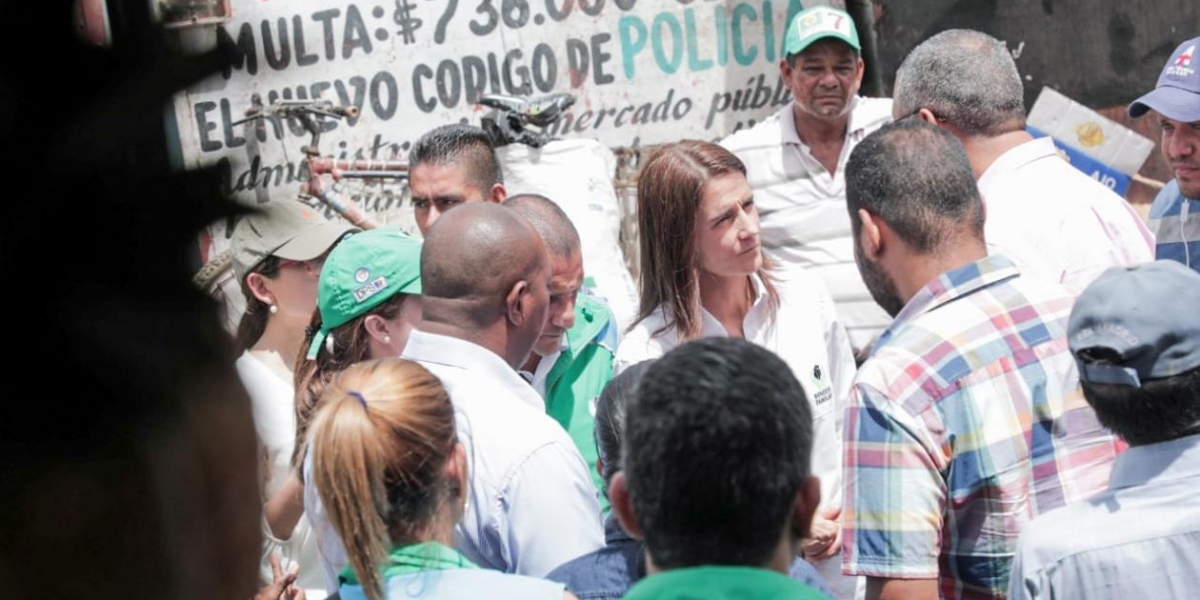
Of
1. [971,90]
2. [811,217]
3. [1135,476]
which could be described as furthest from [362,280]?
[811,217]

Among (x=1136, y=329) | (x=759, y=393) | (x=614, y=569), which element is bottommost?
(x=614, y=569)

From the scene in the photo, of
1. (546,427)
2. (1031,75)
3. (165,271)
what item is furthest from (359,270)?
(1031,75)

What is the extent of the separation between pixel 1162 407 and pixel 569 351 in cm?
186

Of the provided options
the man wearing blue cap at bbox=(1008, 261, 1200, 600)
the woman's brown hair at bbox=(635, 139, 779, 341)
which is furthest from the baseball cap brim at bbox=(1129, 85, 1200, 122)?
the man wearing blue cap at bbox=(1008, 261, 1200, 600)

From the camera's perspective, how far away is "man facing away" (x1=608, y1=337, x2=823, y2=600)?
1758 millimetres

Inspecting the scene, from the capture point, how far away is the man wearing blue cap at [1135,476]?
2.33 m

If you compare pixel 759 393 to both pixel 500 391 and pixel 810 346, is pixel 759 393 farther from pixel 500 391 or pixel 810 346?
pixel 810 346

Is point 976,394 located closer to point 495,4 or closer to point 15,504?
point 15,504

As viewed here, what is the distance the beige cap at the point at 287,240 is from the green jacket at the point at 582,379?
0.73 metres

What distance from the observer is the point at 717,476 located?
1.78m

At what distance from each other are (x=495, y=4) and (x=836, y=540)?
3.39 metres

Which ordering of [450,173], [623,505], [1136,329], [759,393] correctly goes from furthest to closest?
[450,173], [1136,329], [623,505], [759,393]

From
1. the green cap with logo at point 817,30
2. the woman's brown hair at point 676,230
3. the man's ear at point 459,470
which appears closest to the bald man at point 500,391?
the man's ear at point 459,470

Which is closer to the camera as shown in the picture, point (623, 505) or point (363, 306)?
point (623, 505)
